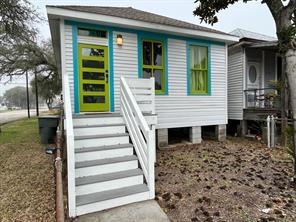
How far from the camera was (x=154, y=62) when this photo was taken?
667 cm

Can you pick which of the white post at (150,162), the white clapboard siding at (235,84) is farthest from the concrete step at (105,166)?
the white clapboard siding at (235,84)

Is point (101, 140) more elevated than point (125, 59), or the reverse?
point (125, 59)

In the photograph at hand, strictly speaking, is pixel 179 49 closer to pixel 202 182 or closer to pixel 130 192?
pixel 202 182

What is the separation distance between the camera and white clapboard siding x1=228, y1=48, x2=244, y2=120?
9148 millimetres

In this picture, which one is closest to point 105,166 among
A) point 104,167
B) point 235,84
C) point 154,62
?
point 104,167

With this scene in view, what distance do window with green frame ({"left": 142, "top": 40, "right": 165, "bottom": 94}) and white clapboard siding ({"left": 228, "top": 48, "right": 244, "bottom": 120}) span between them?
13.9 ft

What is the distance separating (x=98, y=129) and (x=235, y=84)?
23.9 ft

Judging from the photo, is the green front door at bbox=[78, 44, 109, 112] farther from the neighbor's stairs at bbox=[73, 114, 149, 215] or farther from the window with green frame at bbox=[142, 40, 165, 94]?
the neighbor's stairs at bbox=[73, 114, 149, 215]

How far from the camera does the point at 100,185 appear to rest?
3266 millimetres

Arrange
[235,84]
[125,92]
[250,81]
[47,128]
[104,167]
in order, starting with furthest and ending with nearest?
[250,81] < [235,84] < [47,128] < [125,92] < [104,167]

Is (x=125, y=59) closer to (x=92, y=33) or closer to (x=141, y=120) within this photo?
(x=92, y=33)

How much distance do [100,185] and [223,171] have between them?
2.71 m

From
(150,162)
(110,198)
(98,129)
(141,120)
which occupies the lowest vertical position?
(110,198)

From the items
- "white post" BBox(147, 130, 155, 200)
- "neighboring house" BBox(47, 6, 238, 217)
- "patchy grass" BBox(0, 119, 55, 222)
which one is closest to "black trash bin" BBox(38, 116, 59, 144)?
"patchy grass" BBox(0, 119, 55, 222)
